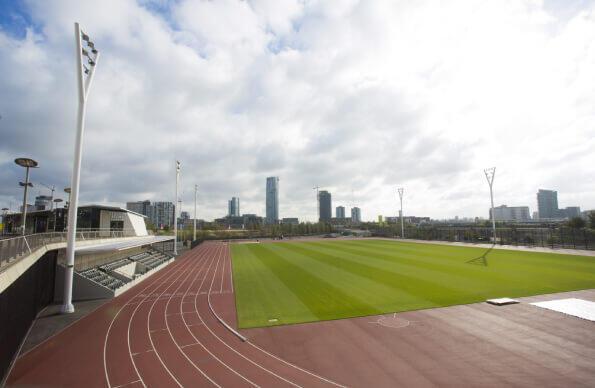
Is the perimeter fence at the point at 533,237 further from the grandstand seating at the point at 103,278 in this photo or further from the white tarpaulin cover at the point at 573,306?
the grandstand seating at the point at 103,278

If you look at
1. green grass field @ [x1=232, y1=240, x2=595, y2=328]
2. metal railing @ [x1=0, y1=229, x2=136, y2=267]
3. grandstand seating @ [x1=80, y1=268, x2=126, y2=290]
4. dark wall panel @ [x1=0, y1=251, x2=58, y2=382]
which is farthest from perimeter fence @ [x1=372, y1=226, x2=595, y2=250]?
metal railing @ [x1=0, y1=229, x2=136, y2=267]

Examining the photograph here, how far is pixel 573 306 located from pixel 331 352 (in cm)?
1576

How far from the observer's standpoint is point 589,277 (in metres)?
24.1

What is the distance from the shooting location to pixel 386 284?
24484mm

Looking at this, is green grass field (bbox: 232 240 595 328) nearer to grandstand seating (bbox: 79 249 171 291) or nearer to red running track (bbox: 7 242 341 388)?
red running track (bbox: 7 242 341 388)

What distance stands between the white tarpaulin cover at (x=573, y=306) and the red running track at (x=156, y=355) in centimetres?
1535

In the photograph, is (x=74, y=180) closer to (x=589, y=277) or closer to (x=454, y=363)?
(x=454, y=363)

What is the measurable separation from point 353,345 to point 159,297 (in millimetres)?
16794

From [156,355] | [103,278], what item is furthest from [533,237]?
[103,278]

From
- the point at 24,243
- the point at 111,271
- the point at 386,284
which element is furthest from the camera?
the point at 111,271

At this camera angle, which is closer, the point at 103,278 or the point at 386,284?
the point at 386,284

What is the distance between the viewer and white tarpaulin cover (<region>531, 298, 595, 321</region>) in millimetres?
15770

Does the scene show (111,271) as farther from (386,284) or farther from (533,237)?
(533,237)

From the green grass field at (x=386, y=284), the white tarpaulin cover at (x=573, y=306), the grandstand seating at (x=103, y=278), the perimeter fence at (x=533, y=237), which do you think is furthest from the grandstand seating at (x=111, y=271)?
the perimeter fence at (x=533, y=237)
